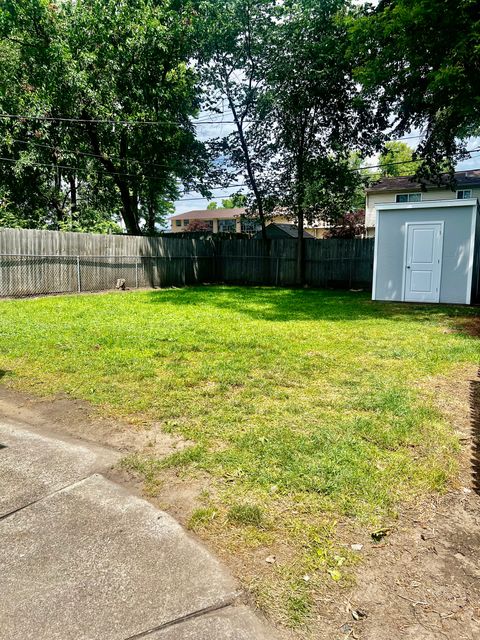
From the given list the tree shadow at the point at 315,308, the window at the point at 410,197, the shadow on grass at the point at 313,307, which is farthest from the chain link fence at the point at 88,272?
the window at the point at 410,197

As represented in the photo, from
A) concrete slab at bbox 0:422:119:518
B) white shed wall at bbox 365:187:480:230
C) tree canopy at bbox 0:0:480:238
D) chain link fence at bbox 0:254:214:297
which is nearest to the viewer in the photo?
concrete slab at bbox 0:422:119:518

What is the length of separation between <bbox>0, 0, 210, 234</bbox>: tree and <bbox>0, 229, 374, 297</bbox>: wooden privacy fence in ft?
11.1

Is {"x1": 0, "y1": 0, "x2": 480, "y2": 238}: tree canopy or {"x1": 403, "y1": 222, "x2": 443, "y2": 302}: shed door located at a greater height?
{"x1": 0, "y1": 0, "x2": 480, "y2": 238}: tree canopy

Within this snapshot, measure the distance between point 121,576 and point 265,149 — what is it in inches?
669

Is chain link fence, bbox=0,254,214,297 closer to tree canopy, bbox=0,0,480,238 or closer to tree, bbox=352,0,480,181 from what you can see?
tree canopy, bbox=0,0,480,238

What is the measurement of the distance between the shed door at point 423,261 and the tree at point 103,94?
10.2 meters

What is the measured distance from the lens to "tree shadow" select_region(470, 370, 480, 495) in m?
2.37

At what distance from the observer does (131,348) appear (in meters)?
5.35

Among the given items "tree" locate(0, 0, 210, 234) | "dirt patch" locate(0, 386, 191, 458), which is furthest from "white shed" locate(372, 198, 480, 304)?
"tree" locate(0, 0, 210, 234)

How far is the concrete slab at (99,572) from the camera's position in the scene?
1410 millimetres

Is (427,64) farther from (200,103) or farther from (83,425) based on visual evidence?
(83,425)

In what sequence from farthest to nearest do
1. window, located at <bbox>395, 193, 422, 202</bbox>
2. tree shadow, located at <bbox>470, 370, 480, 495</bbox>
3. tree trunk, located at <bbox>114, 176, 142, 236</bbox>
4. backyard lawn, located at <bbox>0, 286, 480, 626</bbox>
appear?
1. window, located at <bbox>395, 193, 422, 202</bbox>
2. tree trunk, located at <bbox>114, 176, 142, 236</bbox>
3. tree shadow, located at <bbox>470, 370, 480, 495</bbox>
4. backyard lawn, located at <bbox>0, 286, 480, 626</bbox>

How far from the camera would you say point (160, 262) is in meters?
15.5

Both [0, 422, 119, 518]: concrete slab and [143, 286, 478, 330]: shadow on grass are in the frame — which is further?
[143, 286, 478, 330]: shadow on grass
